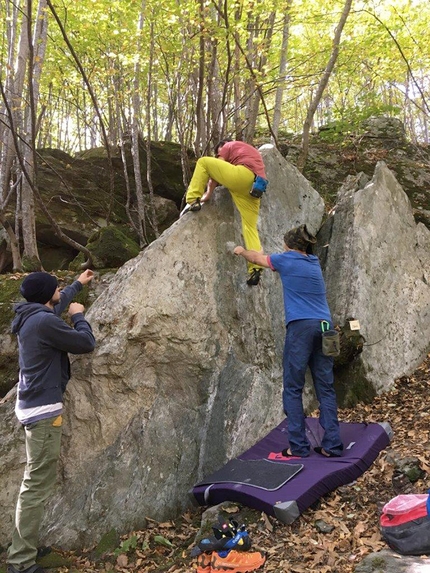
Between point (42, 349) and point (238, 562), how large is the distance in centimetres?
253

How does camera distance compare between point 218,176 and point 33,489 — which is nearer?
point 33,489

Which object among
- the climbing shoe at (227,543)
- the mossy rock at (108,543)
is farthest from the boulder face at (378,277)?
the mossy rock at (108,543)

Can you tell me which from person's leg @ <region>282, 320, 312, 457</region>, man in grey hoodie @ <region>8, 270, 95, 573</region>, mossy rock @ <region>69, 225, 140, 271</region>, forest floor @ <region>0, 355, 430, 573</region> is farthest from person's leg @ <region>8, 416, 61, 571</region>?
mossy rock @ <region>69, 225, 140, 271</region>

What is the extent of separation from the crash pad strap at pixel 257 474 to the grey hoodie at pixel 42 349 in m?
1.89

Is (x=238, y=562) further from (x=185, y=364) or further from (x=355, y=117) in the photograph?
(x=355, y=117)

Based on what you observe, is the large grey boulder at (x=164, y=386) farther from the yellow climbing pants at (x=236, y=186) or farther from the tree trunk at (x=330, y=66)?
the tree trunk at (x=330, y=66)

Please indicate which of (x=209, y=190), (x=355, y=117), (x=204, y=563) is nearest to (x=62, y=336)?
(x=204, y=563)

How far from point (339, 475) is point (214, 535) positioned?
54.7 inches

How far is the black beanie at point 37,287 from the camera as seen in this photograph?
4469 mm

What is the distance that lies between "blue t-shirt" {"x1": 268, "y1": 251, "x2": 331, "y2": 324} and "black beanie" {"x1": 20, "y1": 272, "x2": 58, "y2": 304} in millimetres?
2513

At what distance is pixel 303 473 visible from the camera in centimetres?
456

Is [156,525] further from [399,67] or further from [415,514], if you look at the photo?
[399,67]

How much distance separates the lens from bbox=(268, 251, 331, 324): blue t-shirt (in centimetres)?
530

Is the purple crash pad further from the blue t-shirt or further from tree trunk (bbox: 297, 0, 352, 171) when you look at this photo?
tree trunk (bbox: 297, 0, 352, 171)
